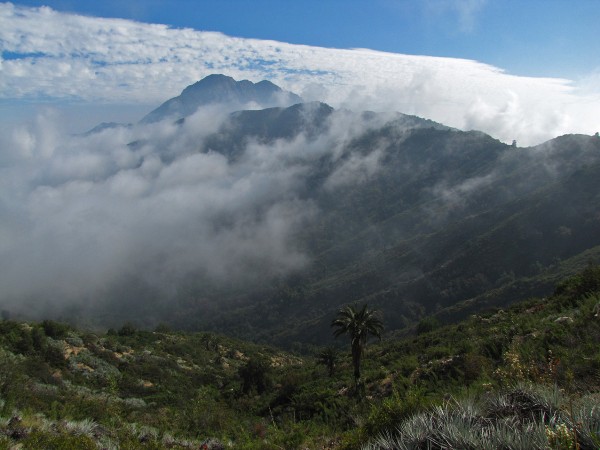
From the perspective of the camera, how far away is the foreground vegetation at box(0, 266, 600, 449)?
6992 mm

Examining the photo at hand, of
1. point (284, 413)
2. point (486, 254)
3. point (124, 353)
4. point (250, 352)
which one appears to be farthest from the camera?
point (486, 254)

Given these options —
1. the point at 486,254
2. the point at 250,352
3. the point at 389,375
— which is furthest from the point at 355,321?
the point at 486,254

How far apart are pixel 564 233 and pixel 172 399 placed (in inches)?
7955

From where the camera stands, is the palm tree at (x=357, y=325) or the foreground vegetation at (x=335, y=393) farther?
the palm tree at (x=357, y=325)

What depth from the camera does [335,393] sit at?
3172 cm

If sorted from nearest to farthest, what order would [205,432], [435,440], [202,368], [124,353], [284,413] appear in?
[435,440]
[205,432]
[284,413]
[124,353]
[202,368]

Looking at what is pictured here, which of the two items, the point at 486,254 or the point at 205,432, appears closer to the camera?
the point at 205,432

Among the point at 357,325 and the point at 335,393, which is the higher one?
the point at 357,325

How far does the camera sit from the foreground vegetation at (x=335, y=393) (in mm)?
6992

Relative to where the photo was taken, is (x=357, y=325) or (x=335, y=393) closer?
(x=335, y=393)

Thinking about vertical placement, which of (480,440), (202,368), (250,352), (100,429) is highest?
(480,440)

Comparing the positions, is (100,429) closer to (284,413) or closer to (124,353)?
(284,413)

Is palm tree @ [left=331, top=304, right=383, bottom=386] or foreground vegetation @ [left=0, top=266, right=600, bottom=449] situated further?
palm tree @ [left=331, top=304, right=383, bottom=386]

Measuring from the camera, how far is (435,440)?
21.5 ft
